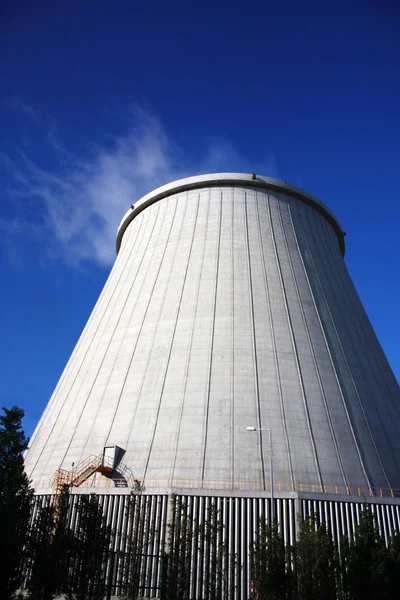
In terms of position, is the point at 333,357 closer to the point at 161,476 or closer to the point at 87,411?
the point at 161,476

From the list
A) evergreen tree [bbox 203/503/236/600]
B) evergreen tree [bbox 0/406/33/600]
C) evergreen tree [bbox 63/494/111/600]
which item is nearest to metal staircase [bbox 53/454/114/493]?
evergreen tree [bbox 0/406/33/600]

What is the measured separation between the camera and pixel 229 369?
18375 millimetres

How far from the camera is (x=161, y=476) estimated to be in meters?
16.3

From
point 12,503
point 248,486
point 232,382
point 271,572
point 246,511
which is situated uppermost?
point 232,382

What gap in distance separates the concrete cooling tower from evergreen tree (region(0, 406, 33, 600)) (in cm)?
217

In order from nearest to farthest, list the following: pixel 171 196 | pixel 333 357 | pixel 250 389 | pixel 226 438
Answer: pixel 226 438, pixel 250 389, pixel 333 357, pixel 171 196

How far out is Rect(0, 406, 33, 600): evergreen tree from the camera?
434 inches

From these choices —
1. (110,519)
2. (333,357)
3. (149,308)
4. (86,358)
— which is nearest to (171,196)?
(149,308)

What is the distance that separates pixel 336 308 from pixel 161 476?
10033mm

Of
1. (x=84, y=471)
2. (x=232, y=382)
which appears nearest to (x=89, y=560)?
(x=84, y=471)

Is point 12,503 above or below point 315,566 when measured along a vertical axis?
above

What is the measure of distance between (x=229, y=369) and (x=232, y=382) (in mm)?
548

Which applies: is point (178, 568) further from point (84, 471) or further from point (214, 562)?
point (84, 471)

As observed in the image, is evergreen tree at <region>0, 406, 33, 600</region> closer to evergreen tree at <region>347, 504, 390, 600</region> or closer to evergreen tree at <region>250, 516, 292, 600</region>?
evergreen tree at <region>250, 516, 292, 600</region>
